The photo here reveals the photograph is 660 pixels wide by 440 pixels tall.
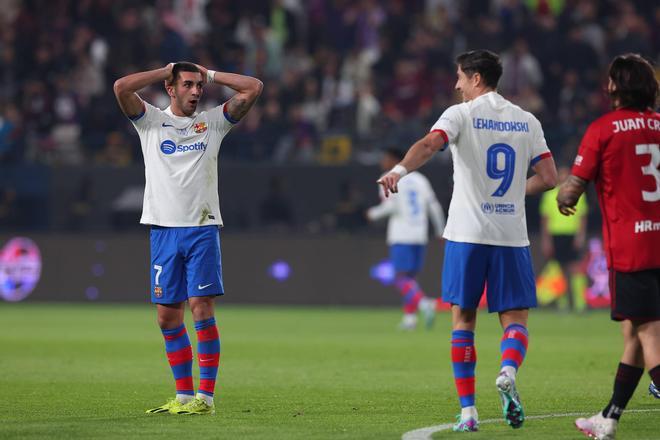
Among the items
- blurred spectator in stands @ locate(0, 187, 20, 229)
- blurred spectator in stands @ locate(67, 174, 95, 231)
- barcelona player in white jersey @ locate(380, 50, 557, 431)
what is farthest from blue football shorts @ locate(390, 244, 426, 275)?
barcelona player in white jersey @ locate(380, 50, 557, 431)

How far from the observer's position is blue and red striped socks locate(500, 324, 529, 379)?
25.2ft

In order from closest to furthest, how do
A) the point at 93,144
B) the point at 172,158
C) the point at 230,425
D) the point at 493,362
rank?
the point at 230,425
the point at 172,158
the point at 493,362
the point at 93,144

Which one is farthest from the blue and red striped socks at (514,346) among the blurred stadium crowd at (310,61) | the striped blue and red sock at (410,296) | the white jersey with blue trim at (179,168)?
the blurred stadium crowd at (310,61)

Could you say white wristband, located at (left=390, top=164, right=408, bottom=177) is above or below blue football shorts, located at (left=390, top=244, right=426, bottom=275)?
above

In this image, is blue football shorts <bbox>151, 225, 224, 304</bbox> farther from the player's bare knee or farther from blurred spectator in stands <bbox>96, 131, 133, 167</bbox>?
blurred spectator in stands <bbox>96, 131, 133, 167</bbox>

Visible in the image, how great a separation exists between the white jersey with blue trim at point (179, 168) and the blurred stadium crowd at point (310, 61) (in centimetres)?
1266

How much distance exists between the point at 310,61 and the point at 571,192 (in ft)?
60.0

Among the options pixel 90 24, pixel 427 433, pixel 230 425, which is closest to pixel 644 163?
pixel 427 433

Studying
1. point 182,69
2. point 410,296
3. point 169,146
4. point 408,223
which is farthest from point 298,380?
point 408,223

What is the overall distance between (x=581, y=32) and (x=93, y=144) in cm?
923

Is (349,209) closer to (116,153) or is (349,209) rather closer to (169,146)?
(116,153)

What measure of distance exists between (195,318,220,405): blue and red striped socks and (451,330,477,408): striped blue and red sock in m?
1.84

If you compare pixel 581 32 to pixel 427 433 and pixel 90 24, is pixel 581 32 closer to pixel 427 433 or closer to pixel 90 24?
pixel 90 24

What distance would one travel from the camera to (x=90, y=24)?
87.0ft
